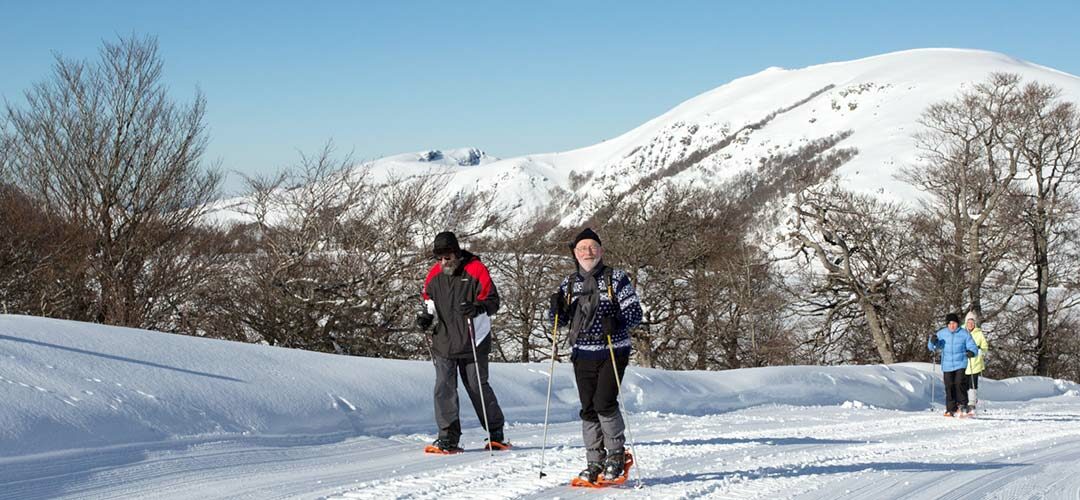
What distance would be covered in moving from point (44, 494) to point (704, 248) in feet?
86.9

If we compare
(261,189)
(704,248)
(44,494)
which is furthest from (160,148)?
(704,248)

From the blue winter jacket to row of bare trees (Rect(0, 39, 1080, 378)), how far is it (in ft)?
34.6

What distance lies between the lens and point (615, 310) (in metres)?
6.64

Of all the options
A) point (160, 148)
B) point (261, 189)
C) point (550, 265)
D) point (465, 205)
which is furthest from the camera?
point (550, 265)

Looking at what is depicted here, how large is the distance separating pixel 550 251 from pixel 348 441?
20183mm

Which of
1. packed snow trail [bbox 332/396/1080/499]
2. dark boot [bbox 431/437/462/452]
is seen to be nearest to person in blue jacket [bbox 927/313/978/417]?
packed snow trail [bbox 332/396/1080/499]

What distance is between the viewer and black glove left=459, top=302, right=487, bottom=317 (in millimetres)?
7926

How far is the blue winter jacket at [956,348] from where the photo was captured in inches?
615

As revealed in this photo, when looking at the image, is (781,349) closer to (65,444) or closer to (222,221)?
(222,221)

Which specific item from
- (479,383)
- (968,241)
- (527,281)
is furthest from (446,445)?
(968,241)

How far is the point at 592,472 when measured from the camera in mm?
6672

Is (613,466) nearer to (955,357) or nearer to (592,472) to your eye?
(592,472)

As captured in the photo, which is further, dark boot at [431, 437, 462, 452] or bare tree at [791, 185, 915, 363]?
bare tree at [791, 185, 915, 363]

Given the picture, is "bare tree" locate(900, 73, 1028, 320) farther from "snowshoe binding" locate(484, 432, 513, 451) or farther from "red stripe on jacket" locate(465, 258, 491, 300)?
"red stripe on jacket" locate(465, 258, 491, 300)
